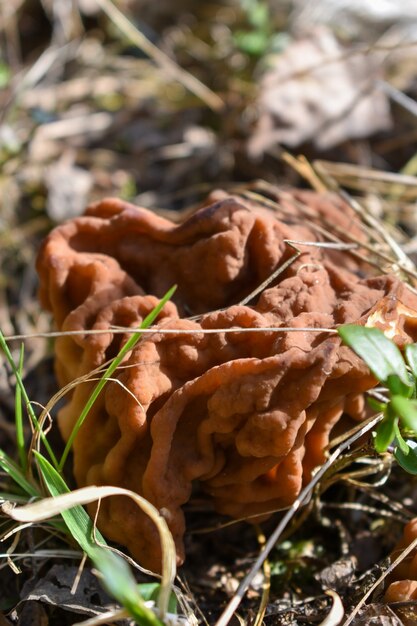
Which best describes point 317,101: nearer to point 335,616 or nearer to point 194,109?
point 194,109

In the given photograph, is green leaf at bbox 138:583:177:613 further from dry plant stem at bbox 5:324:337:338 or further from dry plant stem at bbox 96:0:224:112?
dry plant stem at bbox 96:0:224:112

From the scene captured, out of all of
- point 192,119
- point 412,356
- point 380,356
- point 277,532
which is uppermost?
point 192,119

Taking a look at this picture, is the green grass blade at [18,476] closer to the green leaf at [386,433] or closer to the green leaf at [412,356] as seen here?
the green leaf at [386,433]

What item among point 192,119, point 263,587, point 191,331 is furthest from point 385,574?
point 192,119

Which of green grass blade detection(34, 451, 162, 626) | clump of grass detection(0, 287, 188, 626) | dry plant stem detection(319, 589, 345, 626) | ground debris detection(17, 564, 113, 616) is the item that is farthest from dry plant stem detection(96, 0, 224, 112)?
dry plant stem detection(319, 589, 345, 626)

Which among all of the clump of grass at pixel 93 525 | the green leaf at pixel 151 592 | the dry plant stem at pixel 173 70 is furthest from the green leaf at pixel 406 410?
the dry plant stem at pixel 173 70
